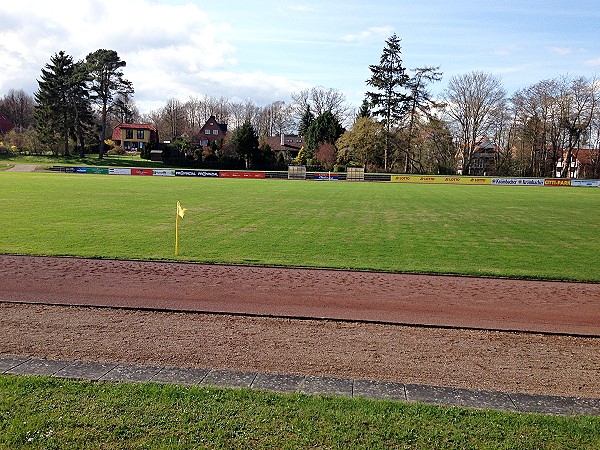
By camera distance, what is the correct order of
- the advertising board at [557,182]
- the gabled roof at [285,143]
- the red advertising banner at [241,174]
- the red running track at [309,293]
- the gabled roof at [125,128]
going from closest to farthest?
the red running track at [309,293], the advertising board at [557,182], the red advertising banner at [241,174], the gabled roof at [125,128], the gabled roof at [285,143]

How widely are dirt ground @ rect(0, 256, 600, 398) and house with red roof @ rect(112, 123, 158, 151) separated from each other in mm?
106172

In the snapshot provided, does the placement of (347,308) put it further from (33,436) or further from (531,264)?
(531,264)

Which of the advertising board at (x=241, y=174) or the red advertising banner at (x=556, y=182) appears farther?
the advertising board at (x=241, y=174)

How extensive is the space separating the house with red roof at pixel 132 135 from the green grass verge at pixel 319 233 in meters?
84.3

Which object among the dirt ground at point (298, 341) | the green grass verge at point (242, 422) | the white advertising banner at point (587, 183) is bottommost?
the dirt ground at point (298, 341)

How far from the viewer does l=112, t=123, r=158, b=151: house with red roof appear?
112m

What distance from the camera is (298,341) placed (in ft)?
27.7

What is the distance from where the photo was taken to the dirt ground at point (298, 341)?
7.26m

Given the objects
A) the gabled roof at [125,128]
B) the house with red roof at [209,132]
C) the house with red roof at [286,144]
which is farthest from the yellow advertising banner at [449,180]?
the gabled roof at [125,128]

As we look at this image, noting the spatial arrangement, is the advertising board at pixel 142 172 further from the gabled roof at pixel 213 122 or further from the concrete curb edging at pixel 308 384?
the concrete curb edging at pixel 308 384

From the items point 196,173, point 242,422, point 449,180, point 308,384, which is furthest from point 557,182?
point 242,422

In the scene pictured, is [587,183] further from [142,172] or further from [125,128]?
[125,128]

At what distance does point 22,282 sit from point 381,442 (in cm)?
998

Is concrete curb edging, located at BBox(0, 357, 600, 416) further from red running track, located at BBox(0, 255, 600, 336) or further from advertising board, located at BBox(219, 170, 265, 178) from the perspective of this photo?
advertising board, located at BBox(219, 170, 265, 178)
